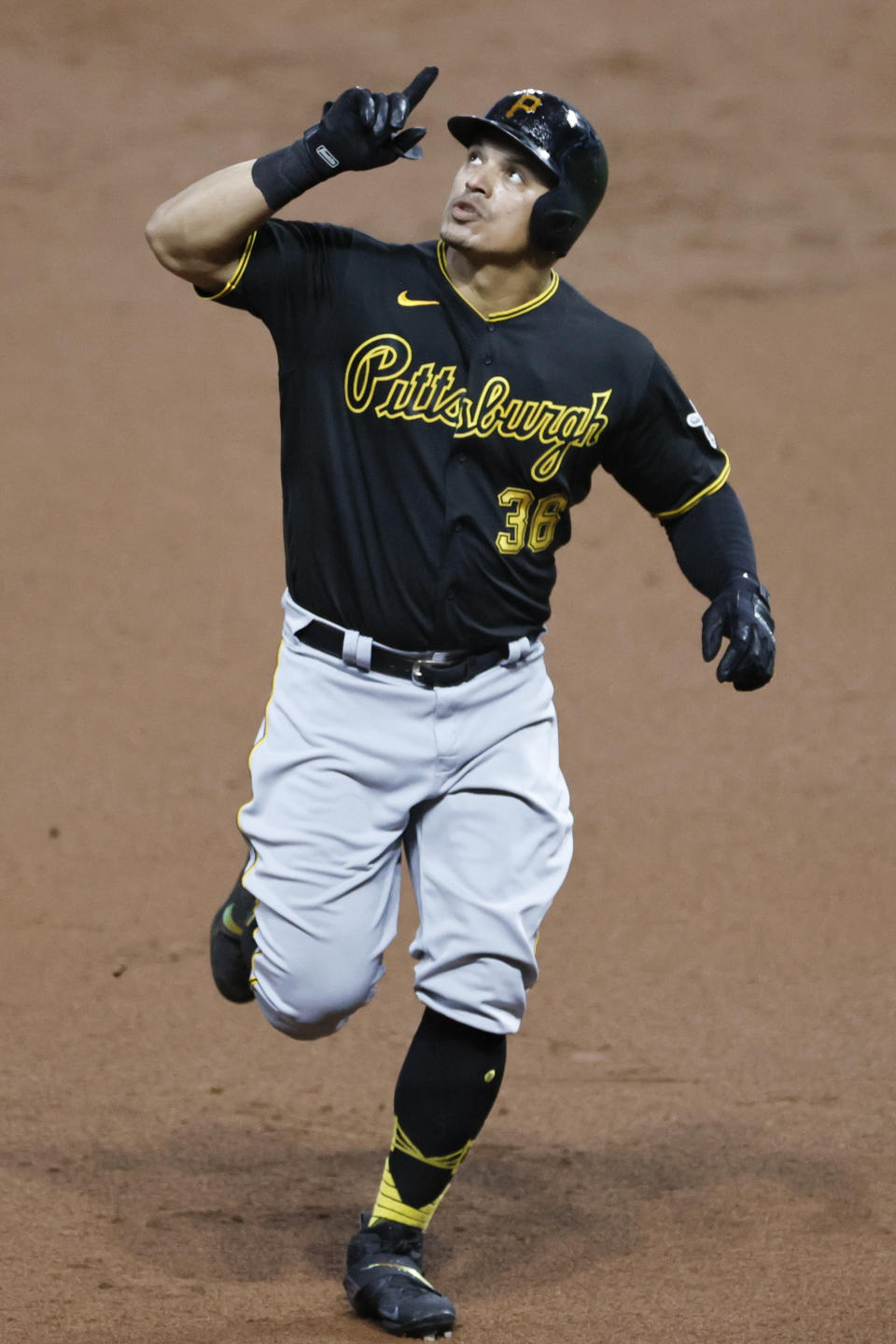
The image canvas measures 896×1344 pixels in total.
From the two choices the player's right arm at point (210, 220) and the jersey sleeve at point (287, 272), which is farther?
the jersey sleeve at point (287, 272)

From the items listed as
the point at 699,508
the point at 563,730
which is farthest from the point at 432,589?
the point at 563,730

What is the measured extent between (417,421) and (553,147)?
587 mm

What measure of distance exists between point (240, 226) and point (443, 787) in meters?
1.10

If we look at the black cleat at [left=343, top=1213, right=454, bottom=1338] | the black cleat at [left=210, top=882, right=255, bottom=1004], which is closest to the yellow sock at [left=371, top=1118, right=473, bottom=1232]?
the black cleat at [left=343, top=1213, right=454, bottom=1338]

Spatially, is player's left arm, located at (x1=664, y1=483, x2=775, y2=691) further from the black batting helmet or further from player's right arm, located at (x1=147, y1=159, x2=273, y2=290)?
player's right arm, located at (x1=147, y1=159, x2=273, y2=290)

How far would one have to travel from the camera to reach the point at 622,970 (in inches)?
214

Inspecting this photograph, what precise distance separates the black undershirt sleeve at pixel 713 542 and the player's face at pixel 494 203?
25.9 inches

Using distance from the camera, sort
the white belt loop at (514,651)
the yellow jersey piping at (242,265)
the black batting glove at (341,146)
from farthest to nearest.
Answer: the white belt loop at (514,651)
the yellow jersey piping at (242,265)
the black batting glove at (341,146)

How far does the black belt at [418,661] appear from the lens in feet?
11.1

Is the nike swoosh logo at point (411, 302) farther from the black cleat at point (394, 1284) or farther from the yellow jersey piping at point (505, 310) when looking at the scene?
the black cleat at point (394, 1284)

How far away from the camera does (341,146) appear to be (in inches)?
125

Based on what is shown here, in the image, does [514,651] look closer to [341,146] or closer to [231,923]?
[231,923]

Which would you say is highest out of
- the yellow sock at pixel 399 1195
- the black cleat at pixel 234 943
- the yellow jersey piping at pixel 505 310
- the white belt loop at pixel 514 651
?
the yellow jersey piping at pixel 505 310

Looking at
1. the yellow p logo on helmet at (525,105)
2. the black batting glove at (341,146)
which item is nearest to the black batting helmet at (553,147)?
the yellow p logo on helmet at (525,105)
